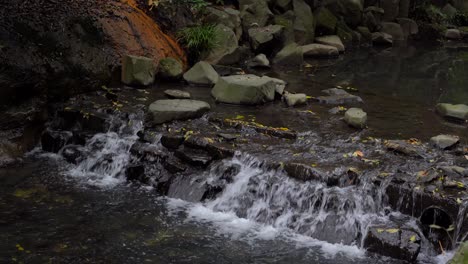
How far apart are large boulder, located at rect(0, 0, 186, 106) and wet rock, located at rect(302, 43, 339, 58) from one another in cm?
565

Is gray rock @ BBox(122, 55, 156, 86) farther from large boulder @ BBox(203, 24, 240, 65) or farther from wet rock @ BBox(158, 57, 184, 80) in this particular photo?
large boulder @ BBox(203, 24, 240, 65)

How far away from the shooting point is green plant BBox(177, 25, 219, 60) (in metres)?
11.6

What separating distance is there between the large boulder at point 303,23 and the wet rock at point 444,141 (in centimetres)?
891

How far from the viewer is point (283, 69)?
13.2 meters

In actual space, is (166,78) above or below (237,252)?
above

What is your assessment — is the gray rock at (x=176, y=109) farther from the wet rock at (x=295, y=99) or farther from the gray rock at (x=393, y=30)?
the gray rock at (x=393, y=30)

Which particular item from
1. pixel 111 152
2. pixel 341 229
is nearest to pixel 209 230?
pixel 341 229

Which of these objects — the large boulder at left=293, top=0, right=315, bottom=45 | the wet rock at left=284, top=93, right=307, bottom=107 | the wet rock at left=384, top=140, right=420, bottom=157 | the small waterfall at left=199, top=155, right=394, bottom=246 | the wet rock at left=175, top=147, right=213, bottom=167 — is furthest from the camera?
the large boulder at left=293, top=0, right=315, bottom=45

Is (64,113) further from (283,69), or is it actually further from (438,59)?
(438,59)

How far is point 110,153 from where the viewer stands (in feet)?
26.2

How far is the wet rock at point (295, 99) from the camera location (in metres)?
9.42

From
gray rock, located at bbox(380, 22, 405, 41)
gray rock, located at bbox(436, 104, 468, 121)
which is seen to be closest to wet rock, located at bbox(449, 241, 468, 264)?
gray rock, located at bbox(436, 104, 468, 121)

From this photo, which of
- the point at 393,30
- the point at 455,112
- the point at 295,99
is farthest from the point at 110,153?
the point at 393,30

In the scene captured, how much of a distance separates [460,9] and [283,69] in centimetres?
1941
